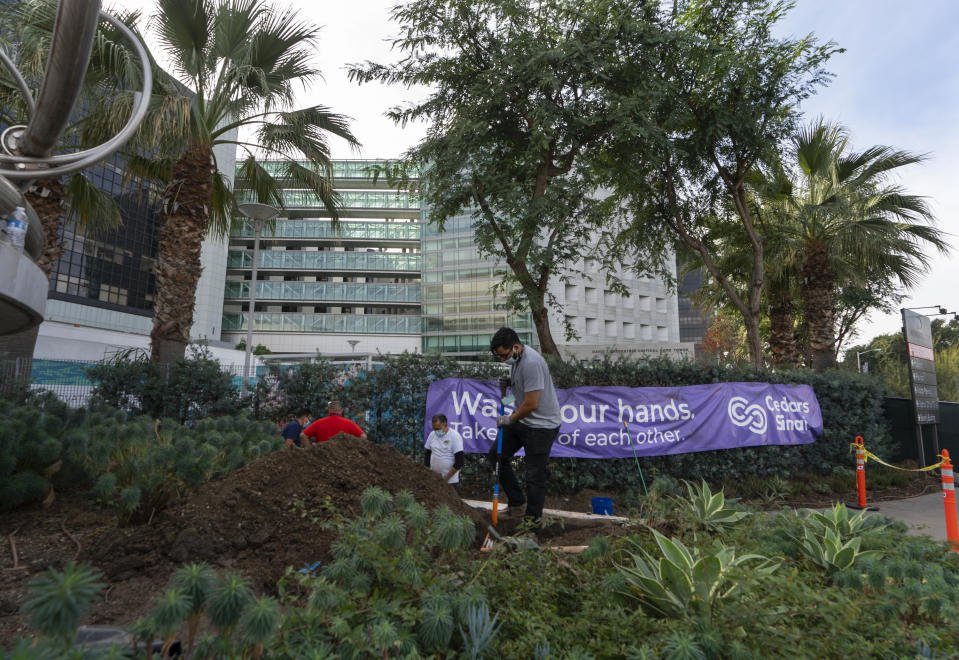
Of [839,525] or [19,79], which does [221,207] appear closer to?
[19,79]

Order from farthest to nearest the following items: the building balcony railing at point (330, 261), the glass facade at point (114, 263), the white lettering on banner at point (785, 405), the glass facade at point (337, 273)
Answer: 1. the building balcony railing at point (330, 261)
2. the glass facade at point (337, 273)
3. the glass facade at point (114, 263)
4. the white lettering on banner at point (785, 405)

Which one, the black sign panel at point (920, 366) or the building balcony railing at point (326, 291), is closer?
the black sign panel at point (920, 366)

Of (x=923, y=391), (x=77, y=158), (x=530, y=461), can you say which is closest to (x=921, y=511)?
(x=923, y=391)

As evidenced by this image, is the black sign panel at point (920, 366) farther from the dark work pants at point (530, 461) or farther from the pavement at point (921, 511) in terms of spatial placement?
the dark work pants at point (530, 461)

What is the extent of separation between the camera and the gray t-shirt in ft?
16.2

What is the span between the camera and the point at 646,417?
852cm

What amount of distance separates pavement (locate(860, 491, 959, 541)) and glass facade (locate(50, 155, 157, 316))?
125 ft

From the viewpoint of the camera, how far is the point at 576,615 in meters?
2.27

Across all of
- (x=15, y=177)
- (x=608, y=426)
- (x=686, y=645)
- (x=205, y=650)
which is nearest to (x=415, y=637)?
(x=205, y=650)

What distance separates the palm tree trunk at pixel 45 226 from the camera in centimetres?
881

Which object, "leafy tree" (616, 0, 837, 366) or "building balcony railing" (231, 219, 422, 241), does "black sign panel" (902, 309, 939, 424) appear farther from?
"building balcony railing" (231, 219, 422, 241)

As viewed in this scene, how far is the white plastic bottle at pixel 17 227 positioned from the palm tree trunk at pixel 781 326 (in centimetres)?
1816

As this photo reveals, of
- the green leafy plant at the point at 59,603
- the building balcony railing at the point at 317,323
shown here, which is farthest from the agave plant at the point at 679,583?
the building balcony railing at the point at 317,323

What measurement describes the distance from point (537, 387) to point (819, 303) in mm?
13870
